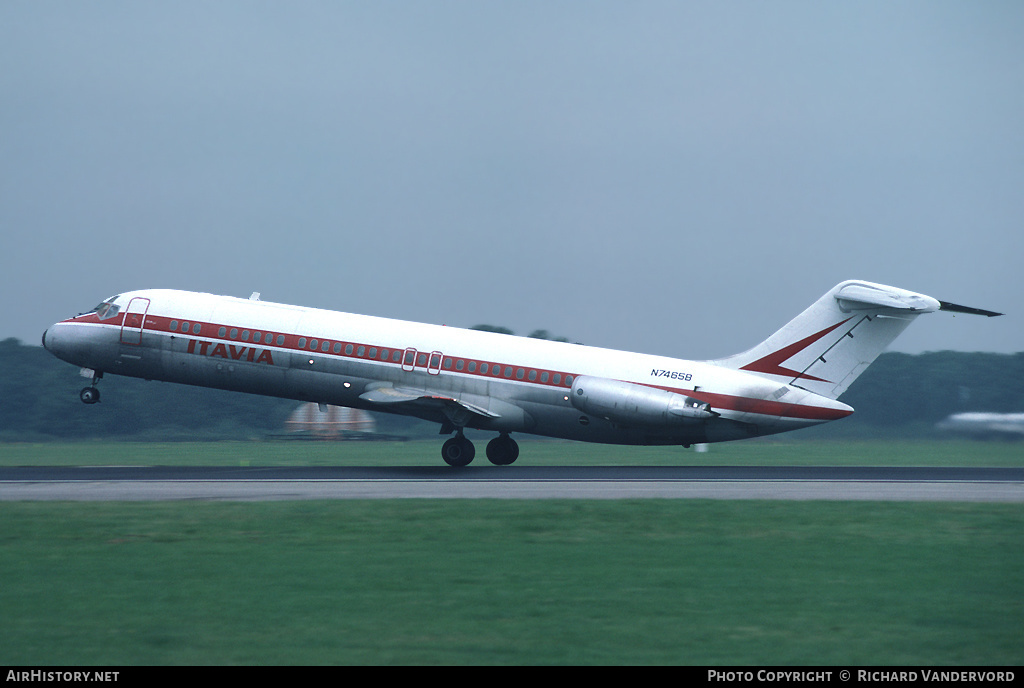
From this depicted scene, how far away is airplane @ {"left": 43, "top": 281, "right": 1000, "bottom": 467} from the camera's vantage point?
Result: 28.0 metres

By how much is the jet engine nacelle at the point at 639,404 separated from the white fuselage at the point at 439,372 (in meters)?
0.05

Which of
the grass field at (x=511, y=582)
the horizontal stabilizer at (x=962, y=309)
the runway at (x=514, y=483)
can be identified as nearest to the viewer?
the grass field at (x=511, y=582)

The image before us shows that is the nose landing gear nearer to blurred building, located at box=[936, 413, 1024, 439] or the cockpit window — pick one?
the cockpit window

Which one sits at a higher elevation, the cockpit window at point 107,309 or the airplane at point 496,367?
the cockpit window at point 107,309

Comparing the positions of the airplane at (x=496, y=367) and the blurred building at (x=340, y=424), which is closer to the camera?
the airplane at (x=496, y=367)

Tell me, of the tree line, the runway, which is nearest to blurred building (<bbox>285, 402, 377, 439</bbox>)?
the tree line

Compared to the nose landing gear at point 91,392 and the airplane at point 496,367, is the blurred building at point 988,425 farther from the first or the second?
the nose landing gear at point 91,392

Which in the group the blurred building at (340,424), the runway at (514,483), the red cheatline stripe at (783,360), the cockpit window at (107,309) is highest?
the cockpit window at (107,309)

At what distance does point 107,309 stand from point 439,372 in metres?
11.2

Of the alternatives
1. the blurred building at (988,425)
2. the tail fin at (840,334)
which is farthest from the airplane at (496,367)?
the blurred building at (988,425)

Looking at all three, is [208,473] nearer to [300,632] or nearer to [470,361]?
[470,361]

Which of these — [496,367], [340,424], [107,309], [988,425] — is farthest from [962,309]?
[340,424]

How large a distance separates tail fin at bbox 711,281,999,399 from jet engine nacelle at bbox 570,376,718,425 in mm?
2520

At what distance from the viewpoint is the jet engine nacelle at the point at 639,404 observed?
1118 inches
